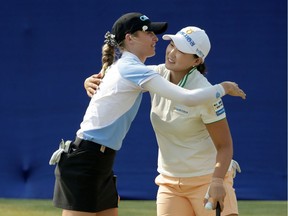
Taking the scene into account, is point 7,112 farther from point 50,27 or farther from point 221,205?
point 221,205

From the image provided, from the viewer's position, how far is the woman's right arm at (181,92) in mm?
3639

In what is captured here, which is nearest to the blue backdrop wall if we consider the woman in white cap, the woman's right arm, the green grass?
the green grass

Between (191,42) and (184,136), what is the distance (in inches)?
16.7

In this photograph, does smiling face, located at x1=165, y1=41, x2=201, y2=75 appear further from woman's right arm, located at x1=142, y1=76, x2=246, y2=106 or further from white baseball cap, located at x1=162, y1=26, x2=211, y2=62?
woman's right arm, located at x1=142, y1=76, x2=246, y2=106

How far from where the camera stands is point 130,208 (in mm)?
6906

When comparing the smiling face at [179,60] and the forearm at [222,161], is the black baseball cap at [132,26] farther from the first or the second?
the forearm at [222,161]

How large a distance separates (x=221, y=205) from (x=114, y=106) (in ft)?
2.04

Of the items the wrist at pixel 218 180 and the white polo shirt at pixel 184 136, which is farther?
the white polo shirt at pixel 184 136

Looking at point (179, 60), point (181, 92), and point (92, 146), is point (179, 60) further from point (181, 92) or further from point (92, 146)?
point (92, 146)

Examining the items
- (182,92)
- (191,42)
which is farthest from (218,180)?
(191,42)

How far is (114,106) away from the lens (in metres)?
3.73

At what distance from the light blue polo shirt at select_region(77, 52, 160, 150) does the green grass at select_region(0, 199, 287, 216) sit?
9.39ft

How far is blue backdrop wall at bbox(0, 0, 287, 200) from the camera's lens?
7152 mm

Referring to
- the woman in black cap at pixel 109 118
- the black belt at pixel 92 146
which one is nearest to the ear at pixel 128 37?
the woman in black cap at pixel 109 118
